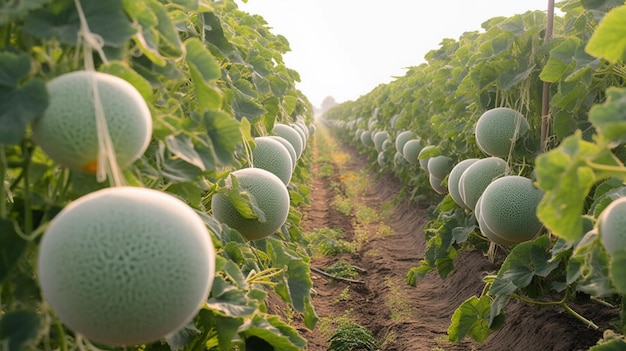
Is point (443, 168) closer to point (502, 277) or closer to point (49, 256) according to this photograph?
point (502, 277)

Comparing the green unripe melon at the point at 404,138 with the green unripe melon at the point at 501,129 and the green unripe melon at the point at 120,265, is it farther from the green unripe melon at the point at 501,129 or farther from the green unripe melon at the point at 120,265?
the green unripe melon at the point at 120,265

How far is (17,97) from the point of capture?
1.17 m

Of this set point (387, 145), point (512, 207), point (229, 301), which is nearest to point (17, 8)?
point (229, 301)

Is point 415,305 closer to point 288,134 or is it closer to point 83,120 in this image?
point 288,134

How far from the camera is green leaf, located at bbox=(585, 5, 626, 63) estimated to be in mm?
1505

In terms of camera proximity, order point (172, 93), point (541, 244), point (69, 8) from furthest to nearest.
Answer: point (541, 244), point (172, 93), point (69, 8)

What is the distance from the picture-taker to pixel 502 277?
9.25 feet

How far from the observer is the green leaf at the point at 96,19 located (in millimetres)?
1271

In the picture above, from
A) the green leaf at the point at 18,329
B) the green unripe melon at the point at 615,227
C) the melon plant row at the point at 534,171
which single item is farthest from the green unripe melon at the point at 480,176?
the green leaf at the point at 18,329

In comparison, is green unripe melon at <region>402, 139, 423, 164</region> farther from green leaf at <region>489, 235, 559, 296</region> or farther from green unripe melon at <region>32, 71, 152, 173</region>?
green unripe melon at <region>32, 71, 152, 173</region>

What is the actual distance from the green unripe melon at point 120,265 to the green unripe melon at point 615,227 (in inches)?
38.2

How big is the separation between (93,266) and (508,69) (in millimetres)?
3120

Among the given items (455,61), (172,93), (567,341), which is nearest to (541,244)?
(567,341)

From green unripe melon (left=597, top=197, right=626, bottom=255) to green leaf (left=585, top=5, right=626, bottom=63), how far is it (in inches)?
16.2
